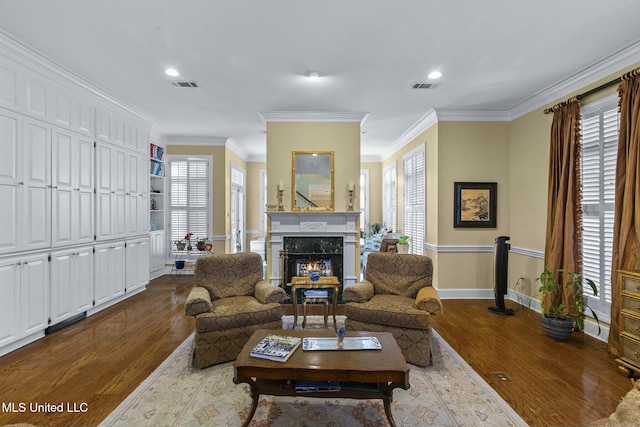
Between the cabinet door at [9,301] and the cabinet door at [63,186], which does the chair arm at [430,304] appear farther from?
the cabinet door at [63,186]

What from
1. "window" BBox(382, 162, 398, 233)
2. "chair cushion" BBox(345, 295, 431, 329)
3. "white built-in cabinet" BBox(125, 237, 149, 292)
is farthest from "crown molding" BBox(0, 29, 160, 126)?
"window" BBox(382, 162, 398, 233)

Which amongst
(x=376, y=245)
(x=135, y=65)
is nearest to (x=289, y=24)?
(x=135, y=65)

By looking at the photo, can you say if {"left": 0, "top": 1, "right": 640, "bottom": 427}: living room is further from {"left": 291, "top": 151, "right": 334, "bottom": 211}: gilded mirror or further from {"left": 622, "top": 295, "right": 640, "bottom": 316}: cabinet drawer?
{"left": 622, "top": 295, "right": 640, "bottom": 316}: cabinet drawer

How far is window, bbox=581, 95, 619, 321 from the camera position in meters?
3.30

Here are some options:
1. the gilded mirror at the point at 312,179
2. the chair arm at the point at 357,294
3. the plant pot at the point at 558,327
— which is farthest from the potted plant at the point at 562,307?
the gilded mirror at the point at 312,179

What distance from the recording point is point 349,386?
6.40ft

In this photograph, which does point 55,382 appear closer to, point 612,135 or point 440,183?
point 440,183

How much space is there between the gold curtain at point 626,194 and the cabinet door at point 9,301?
5510 millimetres

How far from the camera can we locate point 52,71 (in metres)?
3.42

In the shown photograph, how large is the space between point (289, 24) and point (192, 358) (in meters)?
3.01

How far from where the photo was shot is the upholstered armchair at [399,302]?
281 cm

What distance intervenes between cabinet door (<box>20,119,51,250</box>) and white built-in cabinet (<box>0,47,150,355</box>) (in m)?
0.01

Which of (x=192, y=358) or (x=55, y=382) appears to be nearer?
(x=55, y=382)

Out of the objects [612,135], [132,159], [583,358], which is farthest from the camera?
[132,159]
